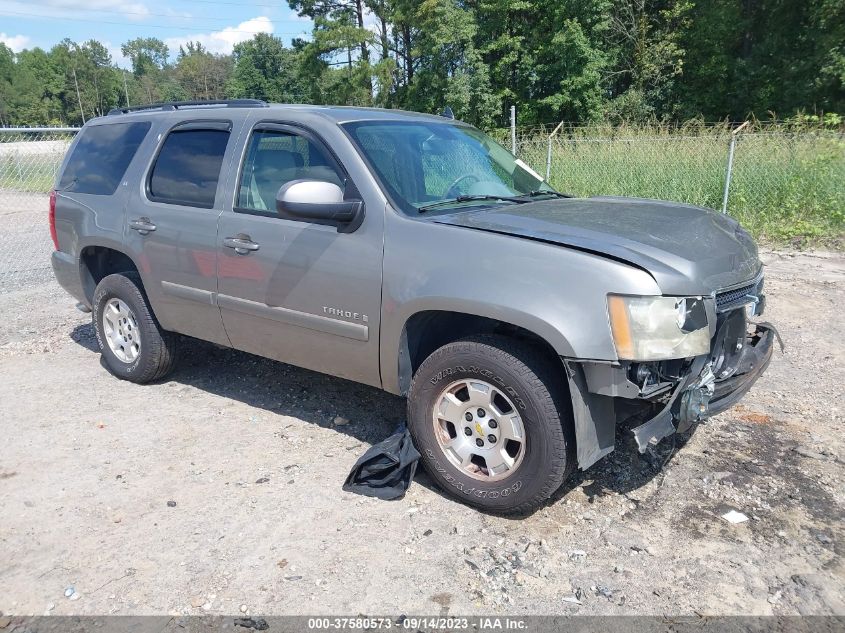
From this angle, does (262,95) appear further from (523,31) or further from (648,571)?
(648,571)

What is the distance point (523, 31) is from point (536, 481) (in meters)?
32.8

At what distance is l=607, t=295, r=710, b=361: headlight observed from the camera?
9.41 feet

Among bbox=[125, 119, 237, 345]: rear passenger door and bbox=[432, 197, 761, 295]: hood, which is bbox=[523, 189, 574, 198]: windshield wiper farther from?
bbox=[125, 119, 237, 345]: rear passenger door

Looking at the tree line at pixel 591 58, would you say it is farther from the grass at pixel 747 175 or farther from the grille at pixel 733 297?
the grille at pixel 733 297

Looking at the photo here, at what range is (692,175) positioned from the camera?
11695mm

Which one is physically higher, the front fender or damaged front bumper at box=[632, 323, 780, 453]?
the front fender

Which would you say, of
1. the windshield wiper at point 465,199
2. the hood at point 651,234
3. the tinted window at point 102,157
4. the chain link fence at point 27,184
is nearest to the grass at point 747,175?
the hood at point 651,234

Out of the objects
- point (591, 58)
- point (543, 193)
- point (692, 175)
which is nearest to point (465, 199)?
point (543, 193)

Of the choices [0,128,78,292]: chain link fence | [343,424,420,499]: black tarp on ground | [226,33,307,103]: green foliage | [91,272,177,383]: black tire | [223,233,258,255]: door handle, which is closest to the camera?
[343,424,420,499]: black tarp on ground

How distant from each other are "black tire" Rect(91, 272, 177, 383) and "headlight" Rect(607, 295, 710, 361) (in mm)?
3572

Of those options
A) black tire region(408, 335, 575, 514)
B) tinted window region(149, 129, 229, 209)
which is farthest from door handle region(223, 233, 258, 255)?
black tire region(408, 335, 575, 514)

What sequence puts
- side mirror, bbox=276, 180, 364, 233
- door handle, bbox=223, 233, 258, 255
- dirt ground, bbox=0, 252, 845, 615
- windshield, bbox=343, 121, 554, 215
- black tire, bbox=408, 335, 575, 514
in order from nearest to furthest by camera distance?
dirt ground, bbox=0, 252, 845, 615 < black tire, bbox=408, 335, 575, 514 < side mirror, bbox=276, 180, 364, 233 < windshield, bbox=343, 121, 554, 215 < door handle, bbox=223, 233, 258, 255

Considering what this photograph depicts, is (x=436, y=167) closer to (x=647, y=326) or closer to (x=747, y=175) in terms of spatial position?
(x=647, y=326)

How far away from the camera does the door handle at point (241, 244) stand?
13.3 ft
